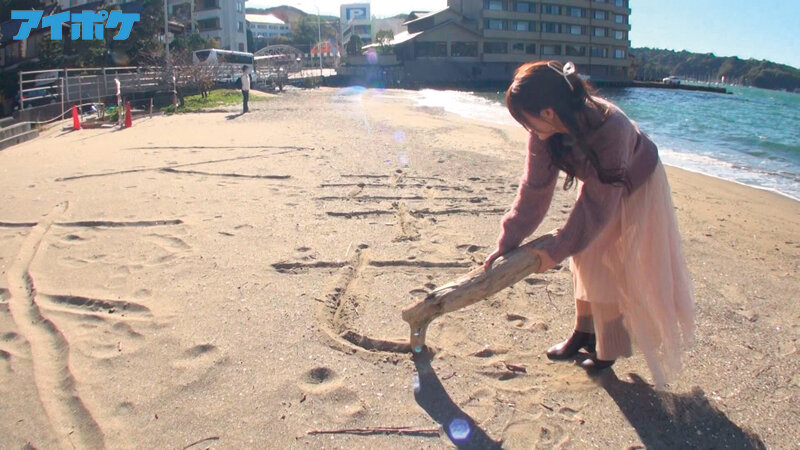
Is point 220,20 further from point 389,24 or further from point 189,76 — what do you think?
point 389,24

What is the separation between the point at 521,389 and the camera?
2.58 m

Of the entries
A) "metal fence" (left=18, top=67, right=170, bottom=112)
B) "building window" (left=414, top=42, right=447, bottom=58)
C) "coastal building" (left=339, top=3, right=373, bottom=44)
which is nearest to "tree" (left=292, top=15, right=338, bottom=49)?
"coastal building" (left=339, top=3, right=373, bottom=44)

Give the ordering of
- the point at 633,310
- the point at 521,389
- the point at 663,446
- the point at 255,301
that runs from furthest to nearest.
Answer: the point at 255,301
the point at 521,389
the point at 633,310
the point at 663,446

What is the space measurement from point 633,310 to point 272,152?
754 cm

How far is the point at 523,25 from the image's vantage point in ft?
201

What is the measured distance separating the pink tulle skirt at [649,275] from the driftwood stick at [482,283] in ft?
1.00

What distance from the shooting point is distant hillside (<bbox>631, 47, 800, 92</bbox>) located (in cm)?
10844

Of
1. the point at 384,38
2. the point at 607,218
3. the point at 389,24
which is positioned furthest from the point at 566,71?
the point at 389,24

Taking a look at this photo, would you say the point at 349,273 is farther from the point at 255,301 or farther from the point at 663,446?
the point at 663,446

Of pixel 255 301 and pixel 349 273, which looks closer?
pixel 255 301

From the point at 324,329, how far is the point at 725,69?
14630 cm

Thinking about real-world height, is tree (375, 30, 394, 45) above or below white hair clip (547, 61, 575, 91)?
above

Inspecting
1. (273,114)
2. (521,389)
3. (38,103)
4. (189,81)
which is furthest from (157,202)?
(189,81)

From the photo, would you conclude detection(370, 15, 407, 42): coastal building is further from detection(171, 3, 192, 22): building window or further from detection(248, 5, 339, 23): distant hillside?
detection(171, 3, 192, 22): building window
